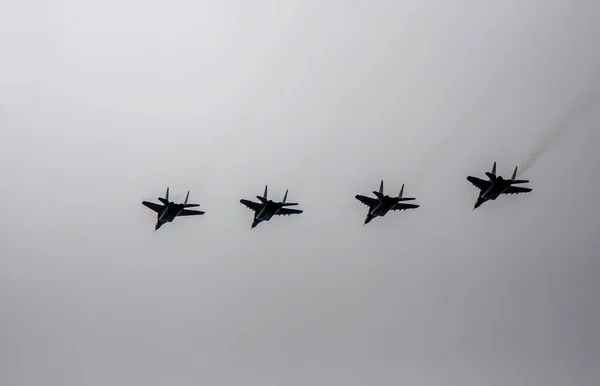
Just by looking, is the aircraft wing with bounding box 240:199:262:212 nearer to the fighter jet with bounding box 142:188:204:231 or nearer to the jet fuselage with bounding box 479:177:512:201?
the fighter jet with bounding box 142:188:204:231

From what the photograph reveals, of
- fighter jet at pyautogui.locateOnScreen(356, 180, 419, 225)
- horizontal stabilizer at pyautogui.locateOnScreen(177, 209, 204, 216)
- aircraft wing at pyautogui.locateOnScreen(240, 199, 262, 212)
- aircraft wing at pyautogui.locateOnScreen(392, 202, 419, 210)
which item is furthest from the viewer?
horizontal stabilizer at pyautogui.locateOnScreen(177, 209, 204, 216)

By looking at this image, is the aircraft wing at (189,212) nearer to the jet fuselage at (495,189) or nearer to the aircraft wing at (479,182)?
the aircraft wing at (479,182)

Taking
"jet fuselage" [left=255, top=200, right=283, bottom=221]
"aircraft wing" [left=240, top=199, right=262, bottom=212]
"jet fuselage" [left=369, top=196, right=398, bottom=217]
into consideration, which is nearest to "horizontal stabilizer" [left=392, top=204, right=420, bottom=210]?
"jet fuselage" [left=369, top=196, right=398, bottom=217]

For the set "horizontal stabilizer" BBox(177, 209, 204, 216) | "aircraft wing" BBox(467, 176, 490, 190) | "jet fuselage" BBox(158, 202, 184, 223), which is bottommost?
"jet fuselage" BBox(158, 202, 184, 223)

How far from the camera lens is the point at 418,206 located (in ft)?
401

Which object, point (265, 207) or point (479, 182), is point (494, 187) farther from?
point (265, 207)

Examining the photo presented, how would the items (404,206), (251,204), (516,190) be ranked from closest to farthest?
(516,190)
(251,204)
(404,206)

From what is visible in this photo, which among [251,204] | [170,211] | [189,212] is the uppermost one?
[251,204]

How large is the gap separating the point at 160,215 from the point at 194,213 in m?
5.78

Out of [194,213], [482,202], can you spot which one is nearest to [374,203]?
[482,202]

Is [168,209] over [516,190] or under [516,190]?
under

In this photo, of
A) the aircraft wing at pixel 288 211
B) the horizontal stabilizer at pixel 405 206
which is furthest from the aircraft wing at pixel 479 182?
the aircraft wing at pixel 288 211

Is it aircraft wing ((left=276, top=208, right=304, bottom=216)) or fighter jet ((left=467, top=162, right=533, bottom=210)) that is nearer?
fighter jet ((left=467, top=162, right=533, bottom=210))

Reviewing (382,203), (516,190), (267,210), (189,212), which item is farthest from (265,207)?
(516,190)
